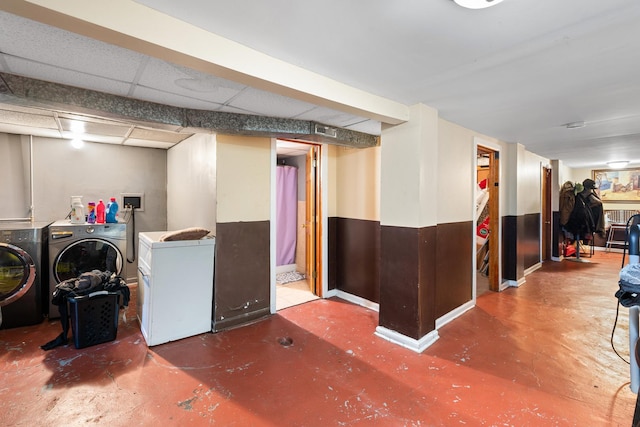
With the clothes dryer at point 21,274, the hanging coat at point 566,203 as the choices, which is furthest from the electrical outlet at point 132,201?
the hanging coat at point 566,203

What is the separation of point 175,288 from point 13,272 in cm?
170

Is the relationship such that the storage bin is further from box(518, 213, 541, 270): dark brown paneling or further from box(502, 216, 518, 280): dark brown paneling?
box(518, 213, 541, 270): dark brown paneling

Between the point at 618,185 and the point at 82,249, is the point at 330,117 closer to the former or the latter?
the point at 82,249

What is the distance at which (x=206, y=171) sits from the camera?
3178 mm

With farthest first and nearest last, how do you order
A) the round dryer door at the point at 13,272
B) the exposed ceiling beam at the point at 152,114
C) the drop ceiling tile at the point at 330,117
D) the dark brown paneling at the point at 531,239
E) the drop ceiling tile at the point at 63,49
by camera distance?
the dark brown paneling at the point at 531,239 → the round dryer door at the point at 13,272 → the drop ceiling tile at the point at 330,117 → the exposed ceiling beam at the point at 152,114 → the drop ceiling tile at the point at 63,49

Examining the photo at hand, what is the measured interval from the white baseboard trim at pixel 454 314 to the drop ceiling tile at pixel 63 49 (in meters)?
3.41

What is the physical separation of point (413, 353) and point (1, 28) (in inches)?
132

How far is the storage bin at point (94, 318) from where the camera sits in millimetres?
2559

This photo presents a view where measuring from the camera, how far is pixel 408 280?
2.69m

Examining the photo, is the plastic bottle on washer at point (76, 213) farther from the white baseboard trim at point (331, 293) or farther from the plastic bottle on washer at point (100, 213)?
the white baseboard trim at point (331, 293)

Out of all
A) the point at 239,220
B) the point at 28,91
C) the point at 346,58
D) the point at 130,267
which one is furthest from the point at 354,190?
the point at 130,267

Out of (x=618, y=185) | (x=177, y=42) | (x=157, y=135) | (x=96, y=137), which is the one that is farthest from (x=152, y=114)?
(x=618, y=185)

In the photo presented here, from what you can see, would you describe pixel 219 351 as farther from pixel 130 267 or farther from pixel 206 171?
pixel 130 267

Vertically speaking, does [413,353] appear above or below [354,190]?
below
